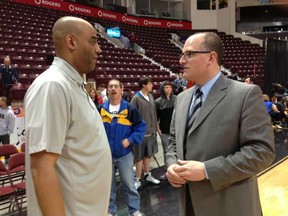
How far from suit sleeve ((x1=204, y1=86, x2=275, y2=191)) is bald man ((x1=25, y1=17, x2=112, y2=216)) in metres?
0.49

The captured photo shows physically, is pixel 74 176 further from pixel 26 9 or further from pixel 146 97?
pixel 26 9

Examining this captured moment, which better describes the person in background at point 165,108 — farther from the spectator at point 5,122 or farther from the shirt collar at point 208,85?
the shirt collar at point 208,85

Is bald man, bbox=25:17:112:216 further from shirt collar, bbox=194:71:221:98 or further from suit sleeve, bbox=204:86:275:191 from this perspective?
shirt collar, bbox=194:71:221:98

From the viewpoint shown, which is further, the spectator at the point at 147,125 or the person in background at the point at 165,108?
the person in background at the point at 165,108

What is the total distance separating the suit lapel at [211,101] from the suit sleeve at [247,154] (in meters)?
0.13

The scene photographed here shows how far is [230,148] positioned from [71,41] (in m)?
0.85

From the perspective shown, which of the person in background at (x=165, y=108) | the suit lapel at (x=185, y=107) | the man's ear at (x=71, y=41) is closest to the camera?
the man's ear at (x=71, y=41)

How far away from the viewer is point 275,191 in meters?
4.12

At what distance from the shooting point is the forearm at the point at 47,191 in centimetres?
113

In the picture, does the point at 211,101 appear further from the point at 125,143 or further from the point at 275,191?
the point at 275,191

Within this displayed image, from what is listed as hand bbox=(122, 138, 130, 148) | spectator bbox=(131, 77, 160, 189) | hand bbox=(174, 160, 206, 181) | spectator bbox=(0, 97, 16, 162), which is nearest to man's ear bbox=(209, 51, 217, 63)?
hand bbox=(174, 160, 206, 181)

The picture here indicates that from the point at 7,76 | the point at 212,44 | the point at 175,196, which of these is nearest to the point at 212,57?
the point at 212,44

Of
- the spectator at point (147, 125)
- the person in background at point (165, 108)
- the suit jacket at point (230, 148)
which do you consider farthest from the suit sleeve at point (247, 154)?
the person in background at point (165, 108)

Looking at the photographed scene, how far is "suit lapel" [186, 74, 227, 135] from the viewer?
1.58 m
